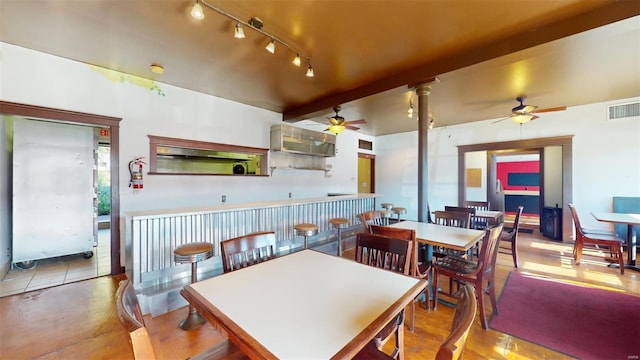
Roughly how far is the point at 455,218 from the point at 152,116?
4.71 m

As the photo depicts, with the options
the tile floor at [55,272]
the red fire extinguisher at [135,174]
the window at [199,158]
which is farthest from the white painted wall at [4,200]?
the window at [199,158]

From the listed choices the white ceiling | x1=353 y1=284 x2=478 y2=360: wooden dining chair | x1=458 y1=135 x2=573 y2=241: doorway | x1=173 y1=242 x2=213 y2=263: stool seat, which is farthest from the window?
x1=458 y1=135 x2=573 y2=241: doorway

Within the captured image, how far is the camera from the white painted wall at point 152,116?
9.35ft

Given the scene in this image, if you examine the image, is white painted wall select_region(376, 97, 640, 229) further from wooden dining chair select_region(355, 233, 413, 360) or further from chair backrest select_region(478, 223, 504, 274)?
wooden dining chair select_region(355, 233, 413, 360)

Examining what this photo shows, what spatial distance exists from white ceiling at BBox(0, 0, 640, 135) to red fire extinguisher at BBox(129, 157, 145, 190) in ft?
4.25

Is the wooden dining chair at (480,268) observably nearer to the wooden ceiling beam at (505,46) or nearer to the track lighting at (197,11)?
the wooden ceiling beam at (505,46)

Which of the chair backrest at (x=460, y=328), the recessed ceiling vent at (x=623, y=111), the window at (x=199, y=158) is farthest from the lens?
the recessed ceiling vent at (x=623, y=111)

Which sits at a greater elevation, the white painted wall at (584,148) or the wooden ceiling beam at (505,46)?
the wooden ceiling beam at (505,46)

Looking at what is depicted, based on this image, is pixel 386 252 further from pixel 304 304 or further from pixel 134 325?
pixel 134 325

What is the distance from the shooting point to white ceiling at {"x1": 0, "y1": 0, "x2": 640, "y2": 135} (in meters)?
2.16

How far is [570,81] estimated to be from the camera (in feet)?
12.0

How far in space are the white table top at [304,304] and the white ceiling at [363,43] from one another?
2238 mm

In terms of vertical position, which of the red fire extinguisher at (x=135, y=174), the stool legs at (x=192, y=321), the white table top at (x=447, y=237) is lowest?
the stool legs at (x=192, y=321)

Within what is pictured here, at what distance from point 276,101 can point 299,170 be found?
1790mm
